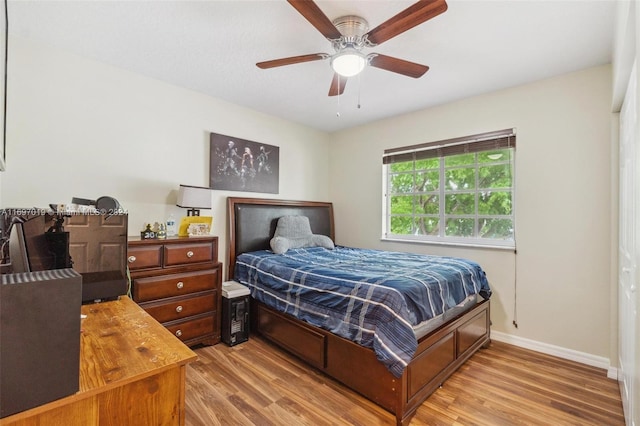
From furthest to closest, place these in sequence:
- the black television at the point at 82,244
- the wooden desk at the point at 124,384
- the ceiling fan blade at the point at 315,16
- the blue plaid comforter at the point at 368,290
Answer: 1. the blue plaid comforter at the point at 368,290
2. the ceiling fan blade at the point at 315,16
3. the black television at the point at 82,244
4. the wooden desk at the point at 124,384

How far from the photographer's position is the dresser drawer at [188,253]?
2554mm

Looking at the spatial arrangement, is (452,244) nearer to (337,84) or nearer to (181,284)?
(337,84)

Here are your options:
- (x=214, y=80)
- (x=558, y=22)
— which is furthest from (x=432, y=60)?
(x=214, y=80)

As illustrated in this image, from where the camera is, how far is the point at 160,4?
1853 mm

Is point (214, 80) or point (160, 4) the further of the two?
point (214, 80)

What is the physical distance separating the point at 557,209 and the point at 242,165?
3.26 meters

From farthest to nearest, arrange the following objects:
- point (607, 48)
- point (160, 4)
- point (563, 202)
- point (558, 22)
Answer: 1. point (563, 202)
2. point (607, 48)
3. point (558, 22)
4. point (160, 4)

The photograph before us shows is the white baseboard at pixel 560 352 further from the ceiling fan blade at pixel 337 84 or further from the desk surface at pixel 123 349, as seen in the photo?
the desk surface at pixel 123 349

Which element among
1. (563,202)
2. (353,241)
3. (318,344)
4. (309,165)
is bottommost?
(318,344)

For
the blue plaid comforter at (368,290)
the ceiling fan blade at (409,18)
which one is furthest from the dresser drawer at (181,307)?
the ceiling fan blade at (409,18)

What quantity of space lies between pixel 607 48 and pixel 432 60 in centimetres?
127

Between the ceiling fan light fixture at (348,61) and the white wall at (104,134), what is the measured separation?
6.09 feet

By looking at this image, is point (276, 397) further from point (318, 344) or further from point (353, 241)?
point (353, 241)

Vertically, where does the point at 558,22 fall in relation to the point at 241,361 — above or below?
above
